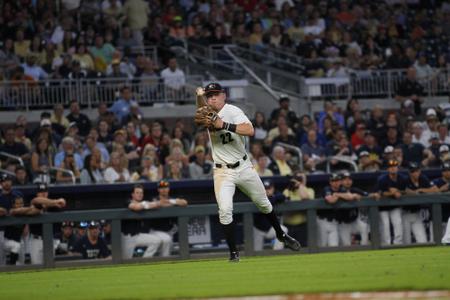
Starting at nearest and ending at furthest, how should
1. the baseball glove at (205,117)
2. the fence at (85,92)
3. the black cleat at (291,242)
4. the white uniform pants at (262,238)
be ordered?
the baseball glove at (205,117) → the black cleat at (291,242) → the white uniform pants at (262,238) → the fence at (85,92)

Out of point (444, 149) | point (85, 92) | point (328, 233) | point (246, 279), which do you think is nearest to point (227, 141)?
point (246, 279)

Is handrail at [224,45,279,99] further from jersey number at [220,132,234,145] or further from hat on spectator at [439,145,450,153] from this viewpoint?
jersey number at [220,132,234,145]

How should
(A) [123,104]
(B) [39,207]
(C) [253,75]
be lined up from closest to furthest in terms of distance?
(B) [39,207] < (A) [123,104] < (C) [253,75]

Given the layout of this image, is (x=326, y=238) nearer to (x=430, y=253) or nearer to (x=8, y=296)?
(x=430, y=253)

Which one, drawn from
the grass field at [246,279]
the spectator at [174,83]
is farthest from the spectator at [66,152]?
the grass field at [246,279]

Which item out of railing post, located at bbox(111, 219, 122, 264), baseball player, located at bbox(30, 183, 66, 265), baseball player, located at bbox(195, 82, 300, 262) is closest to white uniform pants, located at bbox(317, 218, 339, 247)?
railing post, located at bbox(111, 219, 122, 264)

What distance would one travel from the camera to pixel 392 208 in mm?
17344

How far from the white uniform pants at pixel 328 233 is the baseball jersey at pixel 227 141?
15.0ft

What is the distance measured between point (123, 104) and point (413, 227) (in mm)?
6340

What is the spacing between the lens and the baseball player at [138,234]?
16391 mm

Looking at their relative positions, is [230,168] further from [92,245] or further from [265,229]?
[265,229]

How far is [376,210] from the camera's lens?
17219 mm

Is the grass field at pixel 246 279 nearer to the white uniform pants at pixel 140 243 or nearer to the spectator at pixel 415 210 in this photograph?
the white uniform pants at pixel 140 243

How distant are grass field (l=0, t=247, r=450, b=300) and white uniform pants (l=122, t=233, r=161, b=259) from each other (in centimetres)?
335
